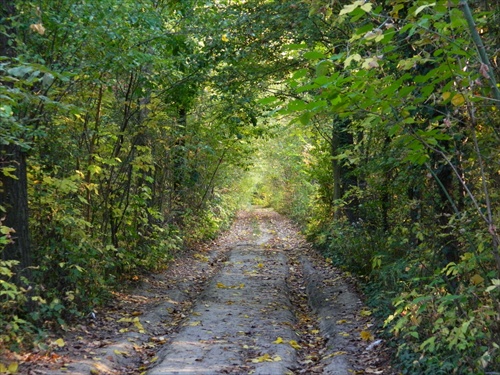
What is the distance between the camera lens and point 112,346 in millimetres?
7902

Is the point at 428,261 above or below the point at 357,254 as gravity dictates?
above

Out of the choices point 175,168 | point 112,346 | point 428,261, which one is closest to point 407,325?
point 428,261

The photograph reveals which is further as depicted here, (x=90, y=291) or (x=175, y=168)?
(x=175, y=168)

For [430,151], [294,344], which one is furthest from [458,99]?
[294,344]

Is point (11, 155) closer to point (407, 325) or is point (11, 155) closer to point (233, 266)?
point (407, 325)

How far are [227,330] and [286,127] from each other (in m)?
4.62

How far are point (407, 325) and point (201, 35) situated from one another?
29.9 feet

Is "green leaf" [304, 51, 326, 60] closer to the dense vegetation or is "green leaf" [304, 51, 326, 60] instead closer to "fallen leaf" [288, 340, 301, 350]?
the dense vegetation

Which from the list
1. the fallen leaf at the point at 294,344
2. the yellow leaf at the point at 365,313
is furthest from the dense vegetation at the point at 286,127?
the fallen leaf at the point at 294,344

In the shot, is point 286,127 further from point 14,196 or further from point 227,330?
point 14,196

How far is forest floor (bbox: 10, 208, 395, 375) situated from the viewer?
7121mm

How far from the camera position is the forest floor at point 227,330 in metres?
7.12

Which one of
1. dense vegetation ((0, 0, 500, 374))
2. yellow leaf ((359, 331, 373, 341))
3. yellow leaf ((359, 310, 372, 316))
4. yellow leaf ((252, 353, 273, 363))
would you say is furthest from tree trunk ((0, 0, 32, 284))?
yellow leaf ((359, 310, 372, 316))

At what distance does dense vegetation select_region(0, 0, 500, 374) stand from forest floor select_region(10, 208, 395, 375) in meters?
0.47
